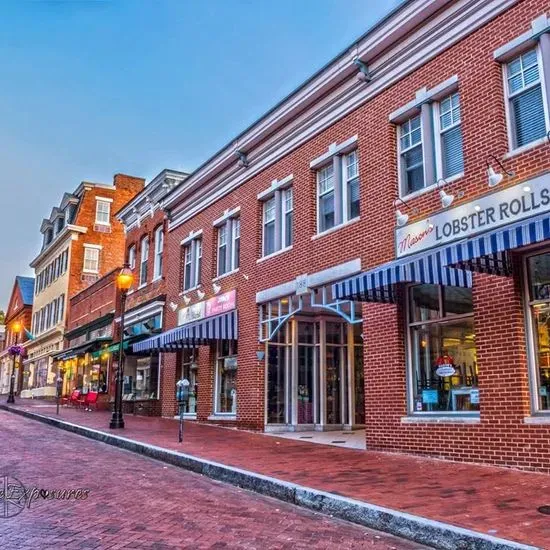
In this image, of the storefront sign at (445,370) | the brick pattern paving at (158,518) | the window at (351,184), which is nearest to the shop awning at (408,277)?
the storefront sign at (445,370)

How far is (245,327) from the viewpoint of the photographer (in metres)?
16.6

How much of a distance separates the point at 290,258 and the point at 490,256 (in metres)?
6.79

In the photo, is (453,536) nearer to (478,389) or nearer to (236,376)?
(478,389)

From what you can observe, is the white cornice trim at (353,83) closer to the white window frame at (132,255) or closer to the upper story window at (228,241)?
the upper story window at (228,241)

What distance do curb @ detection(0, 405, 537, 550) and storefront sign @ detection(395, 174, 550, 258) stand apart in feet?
16.3

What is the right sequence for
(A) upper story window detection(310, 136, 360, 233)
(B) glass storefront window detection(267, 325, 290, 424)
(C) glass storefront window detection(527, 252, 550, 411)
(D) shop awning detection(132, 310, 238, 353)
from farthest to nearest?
(D) shop awning detection(132, 310, 238, 353), (B) glass storefront window detection(267, 325, 290, 424), (A) upper story window detection(310, 136, 360, 233), (C) glass storefront window detection(527, 252, 550, 411)

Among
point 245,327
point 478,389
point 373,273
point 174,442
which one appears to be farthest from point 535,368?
point 245,327

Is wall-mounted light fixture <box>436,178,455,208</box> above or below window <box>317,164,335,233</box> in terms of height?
below

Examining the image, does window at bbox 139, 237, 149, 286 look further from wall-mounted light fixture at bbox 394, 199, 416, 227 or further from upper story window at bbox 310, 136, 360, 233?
wall-mounted light fixture at bbox 394, 199, 416, 227

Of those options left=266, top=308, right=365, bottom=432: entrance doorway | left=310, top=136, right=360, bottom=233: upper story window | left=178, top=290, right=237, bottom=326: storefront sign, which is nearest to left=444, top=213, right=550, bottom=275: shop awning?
left=310, top=136, right=360, bottom=233: upper story window

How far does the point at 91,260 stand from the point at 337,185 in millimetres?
28982

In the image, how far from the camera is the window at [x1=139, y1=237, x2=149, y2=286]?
2473cm

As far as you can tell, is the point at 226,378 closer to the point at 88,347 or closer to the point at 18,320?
the point at 88,347

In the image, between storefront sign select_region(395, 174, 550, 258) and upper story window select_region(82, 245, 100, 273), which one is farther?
upper story window select_region(82, 245, 100, 273)
